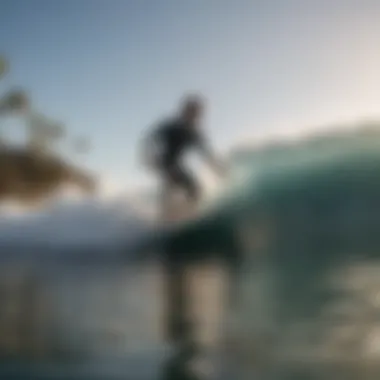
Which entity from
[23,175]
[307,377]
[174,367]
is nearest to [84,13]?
[23,175]

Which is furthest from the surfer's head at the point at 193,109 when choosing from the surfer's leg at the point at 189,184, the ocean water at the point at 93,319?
the ocean water at the point at 93,319

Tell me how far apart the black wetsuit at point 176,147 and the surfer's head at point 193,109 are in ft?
0.06

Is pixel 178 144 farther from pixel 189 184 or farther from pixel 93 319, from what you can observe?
pixel 93 319

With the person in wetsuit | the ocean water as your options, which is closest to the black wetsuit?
the person in wetsuit

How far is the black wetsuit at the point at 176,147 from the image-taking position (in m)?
1.53

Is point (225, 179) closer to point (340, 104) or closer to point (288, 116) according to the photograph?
point (288, 116)

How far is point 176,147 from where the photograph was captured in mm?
1543

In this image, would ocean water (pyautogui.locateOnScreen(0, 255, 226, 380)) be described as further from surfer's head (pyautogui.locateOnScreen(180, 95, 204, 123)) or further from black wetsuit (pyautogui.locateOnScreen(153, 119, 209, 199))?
surfer's head (pyautogui.locateOnScreen(180, 95, 204, 123))

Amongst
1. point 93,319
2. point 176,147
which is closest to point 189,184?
point 176,147

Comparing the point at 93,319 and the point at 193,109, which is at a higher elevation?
the point at 193,109

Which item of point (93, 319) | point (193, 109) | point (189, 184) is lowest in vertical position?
point (93, 319)

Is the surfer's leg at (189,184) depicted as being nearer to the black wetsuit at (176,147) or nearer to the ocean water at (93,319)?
the black wetsuit at (176,147)

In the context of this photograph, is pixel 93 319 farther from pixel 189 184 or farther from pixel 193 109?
pixel 193 109

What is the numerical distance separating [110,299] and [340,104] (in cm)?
70
